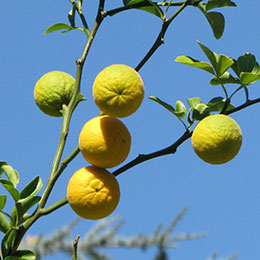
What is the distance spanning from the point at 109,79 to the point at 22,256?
1.31 ft

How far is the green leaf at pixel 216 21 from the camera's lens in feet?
4.36

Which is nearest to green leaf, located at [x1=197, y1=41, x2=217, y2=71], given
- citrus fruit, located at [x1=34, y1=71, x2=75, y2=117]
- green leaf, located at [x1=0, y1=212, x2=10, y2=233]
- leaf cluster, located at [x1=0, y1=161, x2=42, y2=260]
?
citrus fruit, located at [x1=34, y1=71, x2=75, y2=117]

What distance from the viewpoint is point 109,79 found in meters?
1.14

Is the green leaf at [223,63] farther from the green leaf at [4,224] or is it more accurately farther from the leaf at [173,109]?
the green leaf at [4,224]

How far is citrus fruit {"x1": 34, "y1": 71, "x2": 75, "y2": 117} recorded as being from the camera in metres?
1.28

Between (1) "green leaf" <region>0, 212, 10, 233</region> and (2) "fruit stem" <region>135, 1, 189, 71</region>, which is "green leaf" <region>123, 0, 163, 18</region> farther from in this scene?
(1) "green leaf" <region>0, 212, 10, 233</region>

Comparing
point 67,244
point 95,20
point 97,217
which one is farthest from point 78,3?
point 67,244

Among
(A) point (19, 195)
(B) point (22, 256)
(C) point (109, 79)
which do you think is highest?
(C) point (109, 79)

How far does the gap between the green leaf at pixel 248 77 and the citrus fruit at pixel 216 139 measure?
0.31ft

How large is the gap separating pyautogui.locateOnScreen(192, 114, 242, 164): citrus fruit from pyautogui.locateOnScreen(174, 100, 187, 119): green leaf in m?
0.09

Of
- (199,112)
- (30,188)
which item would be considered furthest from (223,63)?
(30,188)

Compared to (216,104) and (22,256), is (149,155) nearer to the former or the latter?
(216,104)

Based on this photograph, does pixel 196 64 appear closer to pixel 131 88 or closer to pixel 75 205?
pixel 131 88

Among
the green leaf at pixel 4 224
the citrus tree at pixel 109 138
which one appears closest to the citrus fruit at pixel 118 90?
the citrus tree at pixel 109 138
